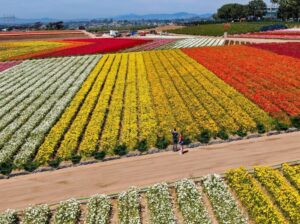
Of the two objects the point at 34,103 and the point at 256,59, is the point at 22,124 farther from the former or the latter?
the point at 256,59

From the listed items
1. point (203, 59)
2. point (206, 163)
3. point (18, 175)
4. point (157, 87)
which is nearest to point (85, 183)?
point (18, 175)

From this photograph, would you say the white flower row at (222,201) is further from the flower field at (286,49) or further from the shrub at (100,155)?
the flower field at (286,49)

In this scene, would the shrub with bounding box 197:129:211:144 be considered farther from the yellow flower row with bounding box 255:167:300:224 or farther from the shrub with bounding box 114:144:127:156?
the yellow flower row with bounding box 255:167:300:224

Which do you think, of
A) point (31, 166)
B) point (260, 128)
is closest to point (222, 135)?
point (260, 128)

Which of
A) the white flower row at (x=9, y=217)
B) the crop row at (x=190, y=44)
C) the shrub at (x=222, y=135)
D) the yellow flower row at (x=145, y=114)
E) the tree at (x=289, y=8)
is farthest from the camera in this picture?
the tree at (x=289, y=8)

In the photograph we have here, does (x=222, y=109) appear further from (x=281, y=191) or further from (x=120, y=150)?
(x=281, y=191)

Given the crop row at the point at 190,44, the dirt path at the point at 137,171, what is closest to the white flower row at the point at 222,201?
the dirt path at the point at 137,171
